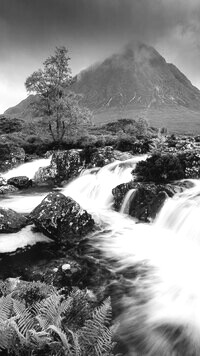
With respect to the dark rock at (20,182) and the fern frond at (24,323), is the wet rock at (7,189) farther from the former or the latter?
the fern frond at (24,323)

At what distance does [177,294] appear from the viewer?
859 cm

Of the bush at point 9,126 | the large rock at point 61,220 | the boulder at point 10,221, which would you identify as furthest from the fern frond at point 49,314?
the bush at point 9,126

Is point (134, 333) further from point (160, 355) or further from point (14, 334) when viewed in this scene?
point (14, 334)

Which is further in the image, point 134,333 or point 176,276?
point 176,276

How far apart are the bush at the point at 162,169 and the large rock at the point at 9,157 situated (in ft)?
54.2

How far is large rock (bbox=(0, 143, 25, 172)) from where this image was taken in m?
30.8

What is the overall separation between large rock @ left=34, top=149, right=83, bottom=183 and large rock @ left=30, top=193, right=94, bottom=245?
12.8m

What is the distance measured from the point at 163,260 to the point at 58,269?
3871 millimetres

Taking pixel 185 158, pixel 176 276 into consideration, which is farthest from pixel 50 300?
pixel 185 158

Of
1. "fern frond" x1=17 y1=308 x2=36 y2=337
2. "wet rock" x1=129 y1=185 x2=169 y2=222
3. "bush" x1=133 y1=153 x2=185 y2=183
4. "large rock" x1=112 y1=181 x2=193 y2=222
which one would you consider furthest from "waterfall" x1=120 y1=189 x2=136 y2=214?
"fern frond" x1=17 y1=308 x2=36 y2=337

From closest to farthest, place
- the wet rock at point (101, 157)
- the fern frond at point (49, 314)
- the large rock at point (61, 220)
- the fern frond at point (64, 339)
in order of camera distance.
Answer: the fern frond at point (64, 339)
the fern frond at point (49, 314)
the large rock at point (61, 220)
the wet rock at point (101, 157)

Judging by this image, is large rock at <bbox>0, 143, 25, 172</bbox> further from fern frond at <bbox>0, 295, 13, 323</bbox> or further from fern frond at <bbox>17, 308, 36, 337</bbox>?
fern frond at <bbox>17, 308, 36, 337</bbox>

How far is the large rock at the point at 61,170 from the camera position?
26094 millimetres

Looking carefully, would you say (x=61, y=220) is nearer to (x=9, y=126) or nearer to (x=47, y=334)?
(x=47, y=334)
